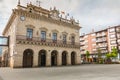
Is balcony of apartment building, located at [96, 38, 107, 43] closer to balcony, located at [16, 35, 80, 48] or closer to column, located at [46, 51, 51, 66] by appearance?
balcony, located at [16, 35, 80, 48]

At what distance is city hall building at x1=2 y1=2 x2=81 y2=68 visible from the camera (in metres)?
22.3

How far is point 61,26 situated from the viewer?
28891 mm

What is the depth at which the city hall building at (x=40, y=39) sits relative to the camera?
2228cm

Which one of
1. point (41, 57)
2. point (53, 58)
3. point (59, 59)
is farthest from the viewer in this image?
point (53, 58)

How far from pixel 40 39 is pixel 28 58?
3897 millimetres

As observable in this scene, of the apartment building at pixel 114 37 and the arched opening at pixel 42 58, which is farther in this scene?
the apartment building at pixel 114 37

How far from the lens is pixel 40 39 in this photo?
24547 millimetres

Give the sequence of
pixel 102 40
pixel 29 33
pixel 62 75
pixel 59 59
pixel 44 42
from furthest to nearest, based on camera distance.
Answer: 1. pixel 102 40
2. pixel 59 59
3. pixel 44 42
4. pixel 29 33
5. pixel 62 75

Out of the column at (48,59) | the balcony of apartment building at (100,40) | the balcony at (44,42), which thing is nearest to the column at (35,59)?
the balcony at (44,42)

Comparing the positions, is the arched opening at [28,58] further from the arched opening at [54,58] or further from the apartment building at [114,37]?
the apartment building at [114,37]

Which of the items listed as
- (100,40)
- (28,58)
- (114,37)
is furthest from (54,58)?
(100,40)

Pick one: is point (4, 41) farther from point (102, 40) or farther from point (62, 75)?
point (102, 40)

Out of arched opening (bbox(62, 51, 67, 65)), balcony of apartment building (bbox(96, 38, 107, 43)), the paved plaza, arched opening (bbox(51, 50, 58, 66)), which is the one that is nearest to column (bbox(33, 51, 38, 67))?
arched opening (bbox(51, 50, 58, 66))

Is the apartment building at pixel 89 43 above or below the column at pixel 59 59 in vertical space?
above
